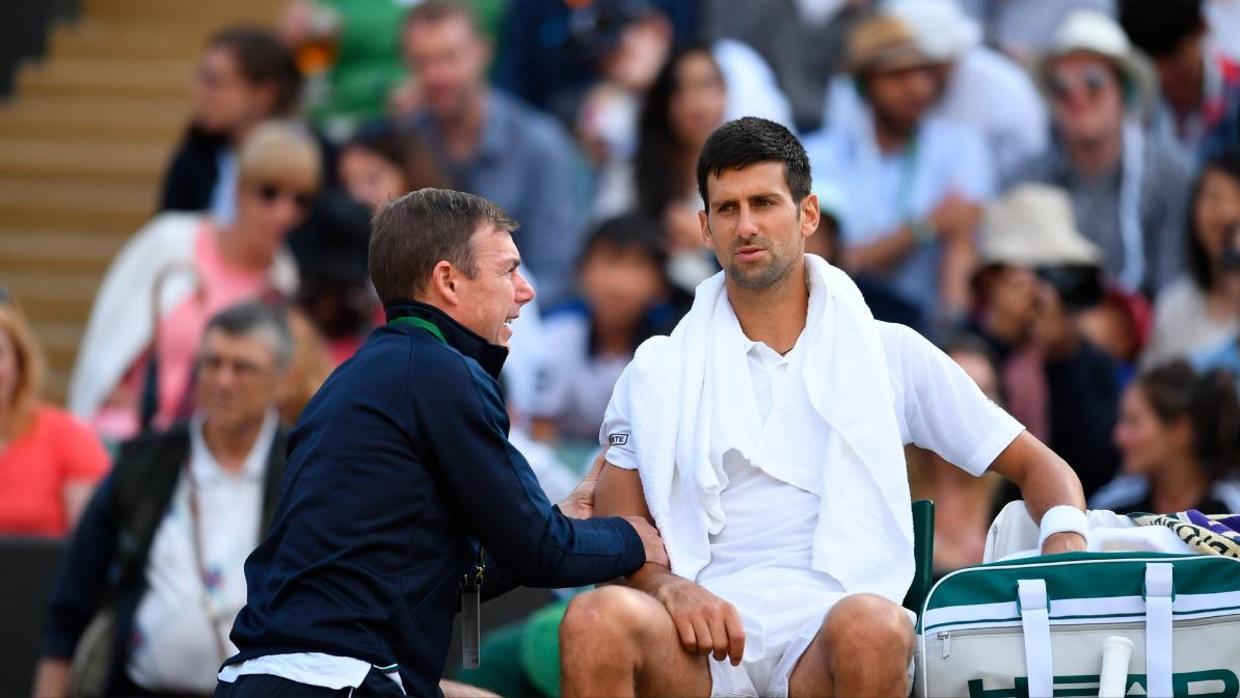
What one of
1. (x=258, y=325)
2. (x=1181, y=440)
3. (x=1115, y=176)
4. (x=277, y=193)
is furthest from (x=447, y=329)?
(x=1115, y=176)

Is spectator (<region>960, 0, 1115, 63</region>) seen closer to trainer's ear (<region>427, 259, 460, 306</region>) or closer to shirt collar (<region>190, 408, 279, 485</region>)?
shirt collar (<region>190, 408, 279, 485</region>)

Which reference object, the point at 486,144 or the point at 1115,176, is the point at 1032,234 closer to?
the point at 1115,176

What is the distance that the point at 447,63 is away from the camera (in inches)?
366

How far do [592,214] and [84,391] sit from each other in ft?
7.79

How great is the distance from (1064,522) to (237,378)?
319 centimetres

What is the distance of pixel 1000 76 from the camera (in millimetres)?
9094

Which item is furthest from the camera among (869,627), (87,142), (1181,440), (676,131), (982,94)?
(87,142)

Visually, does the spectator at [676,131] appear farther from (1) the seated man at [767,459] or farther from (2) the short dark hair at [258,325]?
(1) the seated man at [767,459]

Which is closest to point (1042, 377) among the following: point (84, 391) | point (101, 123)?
point (84, 391)

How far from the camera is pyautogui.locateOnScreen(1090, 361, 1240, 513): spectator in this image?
282 inches

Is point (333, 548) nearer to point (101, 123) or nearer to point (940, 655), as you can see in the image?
point (940, 655)

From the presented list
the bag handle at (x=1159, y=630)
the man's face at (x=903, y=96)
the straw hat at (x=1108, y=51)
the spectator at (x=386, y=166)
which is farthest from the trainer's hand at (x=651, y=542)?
the straw hat at (x=1108, y=51)

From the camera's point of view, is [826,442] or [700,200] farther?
[700,200]

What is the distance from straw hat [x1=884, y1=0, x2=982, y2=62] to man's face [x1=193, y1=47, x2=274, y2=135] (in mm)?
2892
